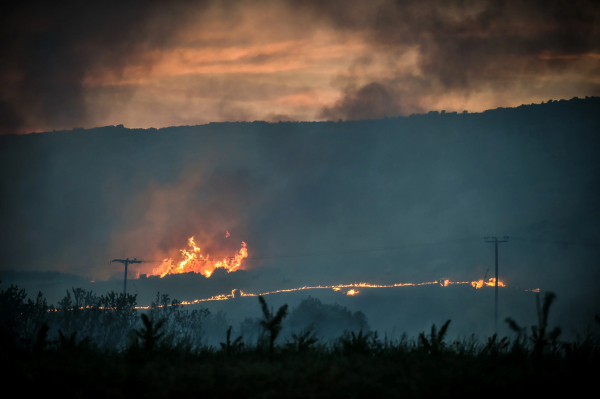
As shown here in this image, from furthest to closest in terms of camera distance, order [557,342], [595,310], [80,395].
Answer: [595,310], [557,342], [80,395]

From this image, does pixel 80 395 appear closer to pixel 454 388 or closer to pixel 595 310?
pixel 454 388

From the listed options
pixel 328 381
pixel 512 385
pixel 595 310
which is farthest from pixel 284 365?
pixel 595 310

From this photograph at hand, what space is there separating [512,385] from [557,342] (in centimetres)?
283

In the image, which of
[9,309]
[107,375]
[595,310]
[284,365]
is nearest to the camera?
[107,375]

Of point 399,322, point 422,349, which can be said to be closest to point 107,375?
point 422,349

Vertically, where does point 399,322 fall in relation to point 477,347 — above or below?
below

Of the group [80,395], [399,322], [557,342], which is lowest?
[399,322]

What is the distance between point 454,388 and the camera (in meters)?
6.86

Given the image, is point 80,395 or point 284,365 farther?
point 284,365

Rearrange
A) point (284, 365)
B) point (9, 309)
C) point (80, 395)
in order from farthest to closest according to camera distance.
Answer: point (9, 309) → point (284, 365) → point (80, 395)

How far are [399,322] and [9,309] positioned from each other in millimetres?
162092

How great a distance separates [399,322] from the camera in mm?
193500

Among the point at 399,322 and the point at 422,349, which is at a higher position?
the point at 422,349

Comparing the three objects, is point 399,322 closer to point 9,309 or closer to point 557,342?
point 9,309
